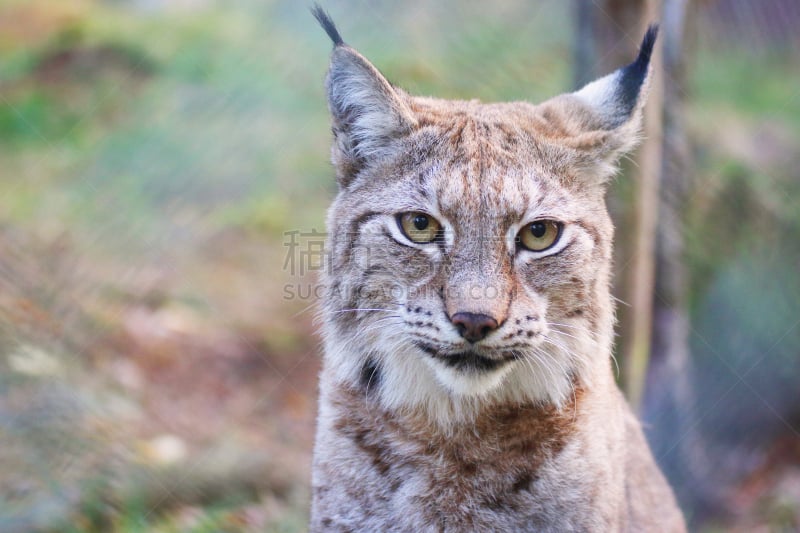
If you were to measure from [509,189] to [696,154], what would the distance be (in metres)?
6.10

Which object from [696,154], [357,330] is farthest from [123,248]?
[696,154]

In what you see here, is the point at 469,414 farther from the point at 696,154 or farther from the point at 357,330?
the point at 696,154

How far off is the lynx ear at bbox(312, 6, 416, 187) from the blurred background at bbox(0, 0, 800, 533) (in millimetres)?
2018

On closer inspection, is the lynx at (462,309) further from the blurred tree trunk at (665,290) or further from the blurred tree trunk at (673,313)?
the blurred tree trunk at (673,313)

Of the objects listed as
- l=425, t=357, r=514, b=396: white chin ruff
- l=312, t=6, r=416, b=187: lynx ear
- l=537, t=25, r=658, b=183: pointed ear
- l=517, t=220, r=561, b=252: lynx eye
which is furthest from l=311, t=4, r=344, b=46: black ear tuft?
l=425, t=357, r=514, b=396: white chin ruff

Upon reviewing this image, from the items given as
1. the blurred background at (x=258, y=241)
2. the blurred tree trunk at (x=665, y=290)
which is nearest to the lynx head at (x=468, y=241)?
the blurred background at (x=258, y=241)

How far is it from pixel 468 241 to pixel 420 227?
8.8 inches

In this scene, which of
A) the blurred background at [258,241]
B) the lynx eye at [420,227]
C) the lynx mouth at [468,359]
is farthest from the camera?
the blurred background at [258,241]

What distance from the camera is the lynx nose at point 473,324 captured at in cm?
307

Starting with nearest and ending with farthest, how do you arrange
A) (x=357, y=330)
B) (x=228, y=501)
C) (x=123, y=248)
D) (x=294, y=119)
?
(x=357, y=330), (x=228, y=501), (x=123, y=248), (x=294, y=119)

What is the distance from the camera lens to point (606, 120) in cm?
378

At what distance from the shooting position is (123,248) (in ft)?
24.6

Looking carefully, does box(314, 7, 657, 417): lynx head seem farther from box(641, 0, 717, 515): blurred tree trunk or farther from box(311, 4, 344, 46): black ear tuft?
box(641, 0, 717, 515): blurred tree trunk

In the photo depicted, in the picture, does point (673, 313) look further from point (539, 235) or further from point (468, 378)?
point (468, 378)
